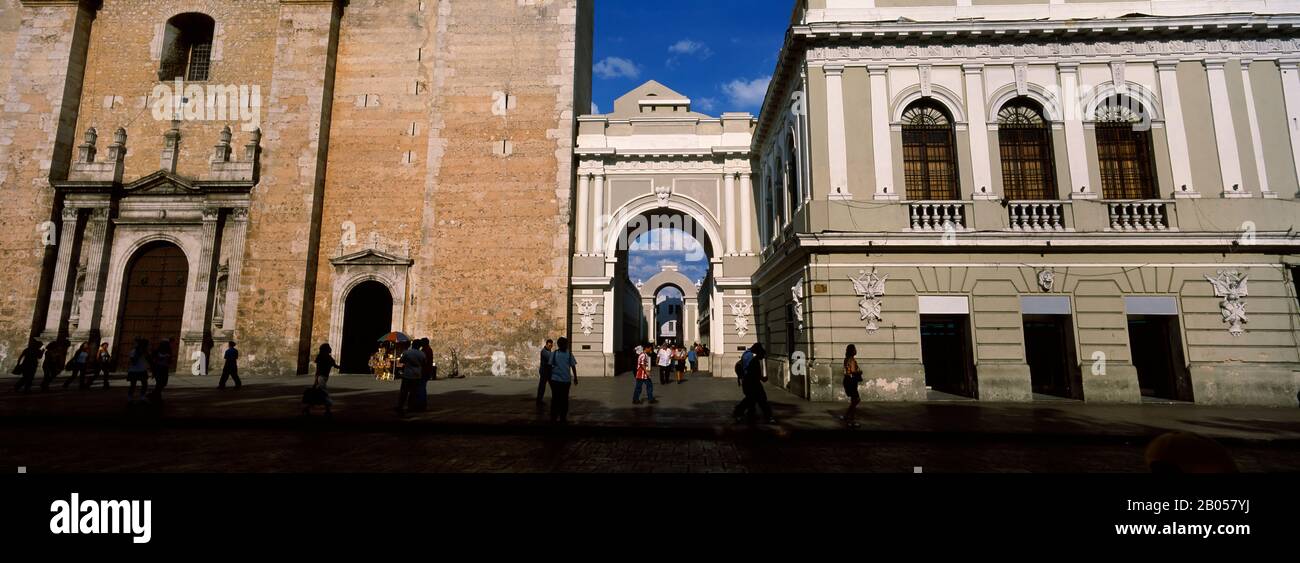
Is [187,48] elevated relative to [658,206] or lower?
elevated

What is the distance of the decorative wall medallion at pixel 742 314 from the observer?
20125 millimetres

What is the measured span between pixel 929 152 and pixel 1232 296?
7.22 meters

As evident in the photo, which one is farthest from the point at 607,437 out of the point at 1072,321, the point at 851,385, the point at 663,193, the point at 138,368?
the point at 663,193

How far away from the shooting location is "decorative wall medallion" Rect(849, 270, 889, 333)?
1198 cm

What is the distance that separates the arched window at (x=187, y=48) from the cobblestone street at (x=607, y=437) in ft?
53.6

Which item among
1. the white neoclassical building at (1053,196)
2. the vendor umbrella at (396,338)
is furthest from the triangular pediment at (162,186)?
the white neoclassical building at (1053,196)

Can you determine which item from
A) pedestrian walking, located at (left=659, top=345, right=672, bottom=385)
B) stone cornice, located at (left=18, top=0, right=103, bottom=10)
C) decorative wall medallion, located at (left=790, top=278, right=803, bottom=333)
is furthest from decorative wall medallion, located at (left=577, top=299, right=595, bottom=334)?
stone cornice, located at (left=18, top=0, right=103, bottom=10)

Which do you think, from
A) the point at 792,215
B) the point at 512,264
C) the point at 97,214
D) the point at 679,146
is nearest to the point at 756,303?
the point at 792,215

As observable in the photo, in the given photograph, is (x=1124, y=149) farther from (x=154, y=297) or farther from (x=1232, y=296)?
(x=154, y=297)

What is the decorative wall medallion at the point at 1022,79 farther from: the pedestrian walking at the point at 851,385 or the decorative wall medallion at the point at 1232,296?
the pedestrian walking at the point at 851,385

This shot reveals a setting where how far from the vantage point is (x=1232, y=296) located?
11656 millimetres
